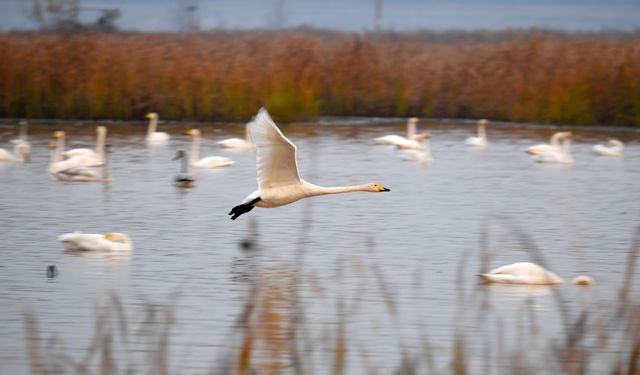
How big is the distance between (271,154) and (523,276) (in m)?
2.10

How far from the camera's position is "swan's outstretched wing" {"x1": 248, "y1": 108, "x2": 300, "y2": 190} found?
31.3ft

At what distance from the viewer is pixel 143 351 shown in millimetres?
7531

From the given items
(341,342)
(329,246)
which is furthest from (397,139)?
(341,342)

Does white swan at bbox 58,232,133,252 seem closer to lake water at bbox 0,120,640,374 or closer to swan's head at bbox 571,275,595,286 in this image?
lake water at bbox 0,120,640,374

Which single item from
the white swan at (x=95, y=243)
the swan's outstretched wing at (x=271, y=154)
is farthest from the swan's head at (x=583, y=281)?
the white swan at (x=95, y=243)

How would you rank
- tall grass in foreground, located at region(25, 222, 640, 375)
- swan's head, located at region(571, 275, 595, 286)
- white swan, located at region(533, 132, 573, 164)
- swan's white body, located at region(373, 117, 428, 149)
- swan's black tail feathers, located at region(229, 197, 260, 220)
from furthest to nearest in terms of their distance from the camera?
swan's white body, located at region(373, 117, 428, 149) < white swan, located at region(533, 132, 573, 164) < swan's black tail feathers, located at region(229, 197, 260, 220) < swan's head, located at region(571, 275, 595, 286) < tall grass in foreground, located at region(25, 222, 640, 375)

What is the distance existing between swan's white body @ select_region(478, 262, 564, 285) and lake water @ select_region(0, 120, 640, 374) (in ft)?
0.27

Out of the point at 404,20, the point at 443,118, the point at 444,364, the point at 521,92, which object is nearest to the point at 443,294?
the point at 444,364

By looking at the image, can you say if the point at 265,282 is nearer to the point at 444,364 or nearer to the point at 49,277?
the point at 49,277

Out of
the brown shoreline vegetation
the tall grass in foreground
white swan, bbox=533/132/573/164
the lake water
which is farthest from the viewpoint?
the brown shoreline vegetation

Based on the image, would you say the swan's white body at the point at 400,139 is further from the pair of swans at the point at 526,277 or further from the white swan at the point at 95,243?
the pair of swans at the point at 526,277

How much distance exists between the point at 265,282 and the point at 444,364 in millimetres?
2586

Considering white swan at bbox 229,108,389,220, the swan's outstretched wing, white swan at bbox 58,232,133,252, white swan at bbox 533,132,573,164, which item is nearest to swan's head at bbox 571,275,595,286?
white swan at bbox 229,108,389,220

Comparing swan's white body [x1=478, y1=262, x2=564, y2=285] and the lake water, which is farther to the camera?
swan's white body [x1=478, y1=262, x2=564, y2=285]
